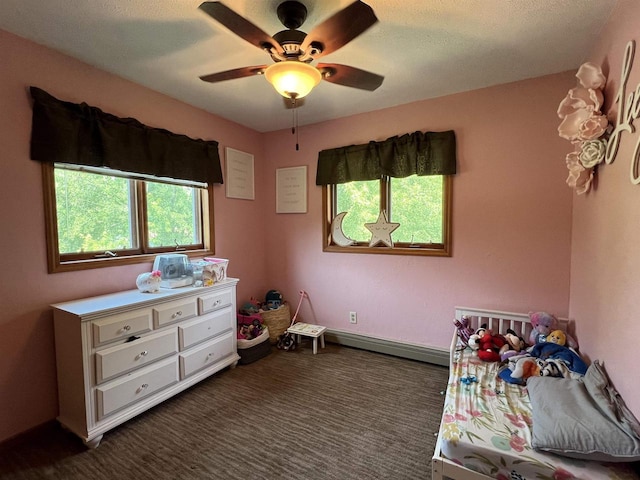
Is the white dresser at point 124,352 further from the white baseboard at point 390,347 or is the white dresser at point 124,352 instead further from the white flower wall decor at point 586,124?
the white flower wall decor at point 586,124

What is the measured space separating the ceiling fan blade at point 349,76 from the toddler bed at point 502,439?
1741 millimetres

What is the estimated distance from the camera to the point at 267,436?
1.81 m

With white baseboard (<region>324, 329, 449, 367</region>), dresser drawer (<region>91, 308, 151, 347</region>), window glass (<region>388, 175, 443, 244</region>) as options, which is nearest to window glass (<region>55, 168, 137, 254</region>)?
dresser drawer (<region>91, 308, 151, 347</region>)

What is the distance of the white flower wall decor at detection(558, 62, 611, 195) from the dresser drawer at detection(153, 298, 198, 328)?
2.66 metres

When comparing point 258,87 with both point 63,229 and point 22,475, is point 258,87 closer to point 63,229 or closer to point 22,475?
point 63,229

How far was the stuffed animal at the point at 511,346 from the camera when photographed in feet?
6.42

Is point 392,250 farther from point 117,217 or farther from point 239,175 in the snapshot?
point 117,217

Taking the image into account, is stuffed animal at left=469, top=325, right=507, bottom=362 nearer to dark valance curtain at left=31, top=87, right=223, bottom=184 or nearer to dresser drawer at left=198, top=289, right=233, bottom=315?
dresser drawer at left=198, top=289, right=233, bottom=315

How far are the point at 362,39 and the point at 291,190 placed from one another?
179 cm

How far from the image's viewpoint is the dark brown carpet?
5.13 ft

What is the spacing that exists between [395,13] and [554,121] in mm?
1491

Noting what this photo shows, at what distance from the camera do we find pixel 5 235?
169 centimetres

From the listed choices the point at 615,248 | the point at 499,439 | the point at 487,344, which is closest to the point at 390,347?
the point at 487,344

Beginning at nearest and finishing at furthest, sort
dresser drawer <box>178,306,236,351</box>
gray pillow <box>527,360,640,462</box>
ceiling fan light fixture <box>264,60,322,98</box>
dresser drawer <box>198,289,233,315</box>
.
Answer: gray pillow <box>527,360,640,462</box> < ceiling fan light fixture <box>264,60,322,98</box> < dresser drawer <box>178,306,236,351</box> < dresser drawer <box>198,289,233,315</box>
